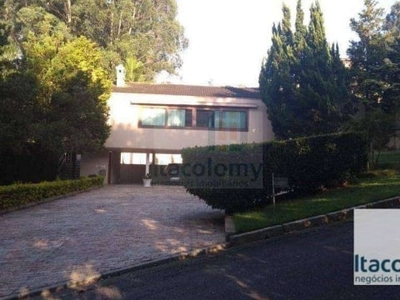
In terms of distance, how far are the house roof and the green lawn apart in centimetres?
1497

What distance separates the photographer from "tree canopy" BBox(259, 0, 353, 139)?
22281 millimetres

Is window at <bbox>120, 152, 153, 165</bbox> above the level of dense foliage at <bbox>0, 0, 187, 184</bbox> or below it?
below

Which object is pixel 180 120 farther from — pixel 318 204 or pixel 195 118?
pixel 318 204

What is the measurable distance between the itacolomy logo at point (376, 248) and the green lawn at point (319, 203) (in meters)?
0.83

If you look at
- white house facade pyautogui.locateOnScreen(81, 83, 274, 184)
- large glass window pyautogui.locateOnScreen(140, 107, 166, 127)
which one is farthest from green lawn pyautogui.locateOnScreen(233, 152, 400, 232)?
large glass window pyautogui.locateOnScreen(140, 107, 166, 127)

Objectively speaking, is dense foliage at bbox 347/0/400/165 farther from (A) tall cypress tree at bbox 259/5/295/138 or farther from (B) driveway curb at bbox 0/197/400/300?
(B) driveway curb at bbox 0/197/400/300

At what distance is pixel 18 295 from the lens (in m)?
5.49

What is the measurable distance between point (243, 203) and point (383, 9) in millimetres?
27234

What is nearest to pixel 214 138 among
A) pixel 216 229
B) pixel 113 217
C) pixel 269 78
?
pixel 269 78

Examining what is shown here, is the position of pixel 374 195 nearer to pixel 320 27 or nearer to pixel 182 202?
pixel 182 202

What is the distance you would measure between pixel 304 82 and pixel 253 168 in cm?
1466

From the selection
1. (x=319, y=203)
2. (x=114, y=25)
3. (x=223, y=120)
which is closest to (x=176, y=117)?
(x=223, y=120)

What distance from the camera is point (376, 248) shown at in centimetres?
647

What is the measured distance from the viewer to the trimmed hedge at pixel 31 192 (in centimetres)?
1313
